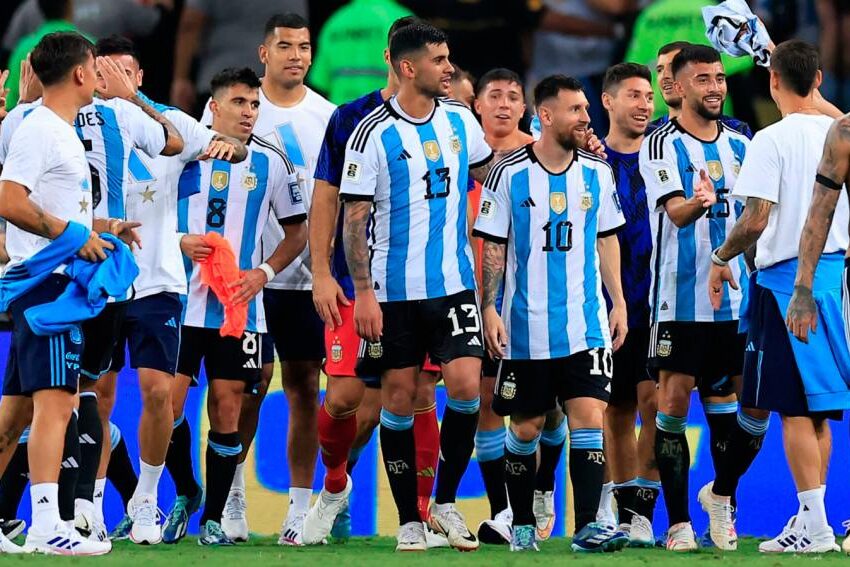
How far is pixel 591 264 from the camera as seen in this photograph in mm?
7938

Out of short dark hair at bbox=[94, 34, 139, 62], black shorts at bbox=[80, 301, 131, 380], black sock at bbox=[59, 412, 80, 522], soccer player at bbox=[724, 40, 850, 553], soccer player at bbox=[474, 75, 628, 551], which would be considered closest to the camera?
black sock at bbox=[59, 412, 80, 522]

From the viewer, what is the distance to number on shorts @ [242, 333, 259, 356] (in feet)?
28.2

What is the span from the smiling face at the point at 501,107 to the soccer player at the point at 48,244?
9.03 ft

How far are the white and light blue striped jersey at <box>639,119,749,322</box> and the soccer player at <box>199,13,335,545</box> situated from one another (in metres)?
1.79

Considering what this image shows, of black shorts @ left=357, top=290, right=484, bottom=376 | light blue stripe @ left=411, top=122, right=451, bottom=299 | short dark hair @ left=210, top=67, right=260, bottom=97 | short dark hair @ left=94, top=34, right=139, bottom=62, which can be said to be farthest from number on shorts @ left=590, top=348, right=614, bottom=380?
short dark hair @ left=94, top=34, right=139, bottom=62

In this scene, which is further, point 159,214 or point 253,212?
point 253,212

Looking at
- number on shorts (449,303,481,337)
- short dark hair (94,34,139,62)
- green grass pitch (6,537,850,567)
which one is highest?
short dark hair (94,34,139,62)

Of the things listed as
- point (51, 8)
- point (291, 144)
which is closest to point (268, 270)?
point (291, 144)

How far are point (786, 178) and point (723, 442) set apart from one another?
1399 millimetres

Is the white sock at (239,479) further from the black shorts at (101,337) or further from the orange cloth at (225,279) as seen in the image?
the black shorts at (101,337)

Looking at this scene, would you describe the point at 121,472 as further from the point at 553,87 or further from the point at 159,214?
the point at 553,87

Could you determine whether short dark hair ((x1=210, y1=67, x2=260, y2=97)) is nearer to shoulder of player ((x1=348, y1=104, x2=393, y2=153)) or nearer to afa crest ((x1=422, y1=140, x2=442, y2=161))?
shoulder of player ((x1=348, y1=104, x2=393, y2=153))

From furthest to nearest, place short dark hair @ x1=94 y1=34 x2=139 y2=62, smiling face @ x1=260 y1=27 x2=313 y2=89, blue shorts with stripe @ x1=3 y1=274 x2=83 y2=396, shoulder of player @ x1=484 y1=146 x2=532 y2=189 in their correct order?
smiling face @ x1=260 y1=27 x2=313 y2=89 < short dark hair @ x1=94 y1=34 x2=139 y2=62 < shoulder of player @ x1=484 y1=146 x2=532 y2=189 < blue shorts with stripe @ x1=3 y1=274 x2=83 y2=396

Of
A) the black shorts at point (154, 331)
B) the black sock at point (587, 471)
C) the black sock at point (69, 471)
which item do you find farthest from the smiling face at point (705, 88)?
the black sock at point (69, 471)
